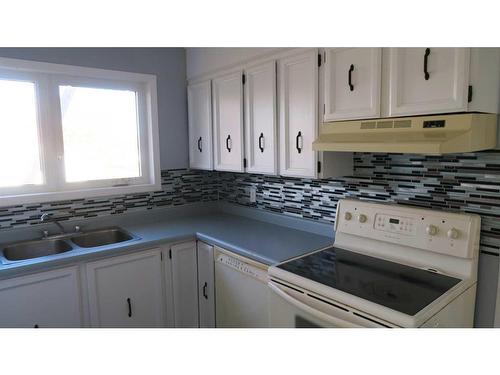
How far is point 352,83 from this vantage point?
1.66 m

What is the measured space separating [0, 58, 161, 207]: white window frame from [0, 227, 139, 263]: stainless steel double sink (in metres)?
0.27

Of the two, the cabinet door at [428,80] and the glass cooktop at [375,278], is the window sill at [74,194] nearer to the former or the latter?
the glass cooktop at [375,278]

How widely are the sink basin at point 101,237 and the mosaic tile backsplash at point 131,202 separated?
0.45 ft

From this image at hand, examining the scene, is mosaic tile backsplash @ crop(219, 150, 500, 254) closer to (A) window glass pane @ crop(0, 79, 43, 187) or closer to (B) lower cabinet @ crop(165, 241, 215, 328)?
(B) lower cabinet @ crop(165, 241, 215, 328)

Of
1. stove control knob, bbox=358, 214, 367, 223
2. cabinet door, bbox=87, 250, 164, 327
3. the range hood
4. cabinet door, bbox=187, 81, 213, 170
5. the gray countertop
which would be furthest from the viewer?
cabinet door, bbox=187, 81, 213, 170

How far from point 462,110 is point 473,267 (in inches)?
26.7

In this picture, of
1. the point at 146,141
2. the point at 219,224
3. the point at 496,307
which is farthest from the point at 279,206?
the point at 496,307

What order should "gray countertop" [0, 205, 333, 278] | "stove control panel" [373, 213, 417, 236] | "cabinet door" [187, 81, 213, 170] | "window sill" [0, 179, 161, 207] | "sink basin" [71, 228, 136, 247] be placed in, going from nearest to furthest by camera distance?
"stove control panel" [373, 213, 417, 236], "gray countertop" [0, 205, 333, 278], "window sill" [0, 179, 161, 207], "sink basin" [71, 228, 136, 247], "cabinet door" [187, 81, 213, 170]

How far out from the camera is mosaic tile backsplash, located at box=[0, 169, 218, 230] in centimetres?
225

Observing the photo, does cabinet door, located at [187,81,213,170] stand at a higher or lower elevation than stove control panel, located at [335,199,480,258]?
higher

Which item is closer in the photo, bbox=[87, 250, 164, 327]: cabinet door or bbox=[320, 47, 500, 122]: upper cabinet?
bbox=[320, 47, 500, 122]: upper cabinet

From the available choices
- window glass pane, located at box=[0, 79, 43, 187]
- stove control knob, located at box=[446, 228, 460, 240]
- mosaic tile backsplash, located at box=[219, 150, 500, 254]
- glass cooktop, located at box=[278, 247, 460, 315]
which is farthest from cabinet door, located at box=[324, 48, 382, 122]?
window glass pane, located at box=[0, 79, 43, 187]

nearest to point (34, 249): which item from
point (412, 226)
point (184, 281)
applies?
point (184, 281)

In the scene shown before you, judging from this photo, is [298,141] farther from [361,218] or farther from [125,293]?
[125,293]
